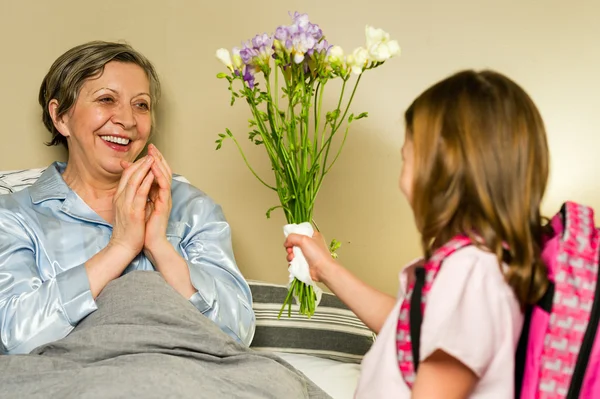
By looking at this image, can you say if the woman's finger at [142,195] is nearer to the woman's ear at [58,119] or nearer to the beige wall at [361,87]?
the woman's ear at [58,119]

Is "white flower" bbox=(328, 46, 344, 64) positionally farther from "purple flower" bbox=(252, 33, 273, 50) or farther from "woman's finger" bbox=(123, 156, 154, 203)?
"woman's finger" bbox=(123, 156, 154, 203)

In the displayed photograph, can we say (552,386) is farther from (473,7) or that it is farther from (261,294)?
(473,7)

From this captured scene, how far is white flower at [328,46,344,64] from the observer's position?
159cm

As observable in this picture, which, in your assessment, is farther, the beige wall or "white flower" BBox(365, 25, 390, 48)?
the beige wall

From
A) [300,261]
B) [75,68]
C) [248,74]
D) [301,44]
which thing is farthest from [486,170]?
[75,68]

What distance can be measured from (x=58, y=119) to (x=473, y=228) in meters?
1.39

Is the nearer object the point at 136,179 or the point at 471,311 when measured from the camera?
the point at 471,311

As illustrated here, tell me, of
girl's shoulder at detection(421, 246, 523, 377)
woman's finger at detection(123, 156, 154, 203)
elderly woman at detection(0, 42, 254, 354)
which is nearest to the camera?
girl's shoulder at detection(421, 246, 523, 377)

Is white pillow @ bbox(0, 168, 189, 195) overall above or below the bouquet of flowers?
below

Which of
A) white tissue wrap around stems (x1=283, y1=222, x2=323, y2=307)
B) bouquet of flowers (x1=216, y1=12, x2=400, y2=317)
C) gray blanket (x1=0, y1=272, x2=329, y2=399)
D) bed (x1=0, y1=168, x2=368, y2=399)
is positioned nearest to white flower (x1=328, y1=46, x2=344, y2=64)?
bouquet of flowers (x1=216, y1=12, x2=400, y2=317)

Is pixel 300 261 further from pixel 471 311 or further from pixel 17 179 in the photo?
pixel 17 179

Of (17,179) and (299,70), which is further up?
(299,70)

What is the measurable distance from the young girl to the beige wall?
1113 millimetres

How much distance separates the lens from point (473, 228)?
41.1 inches
